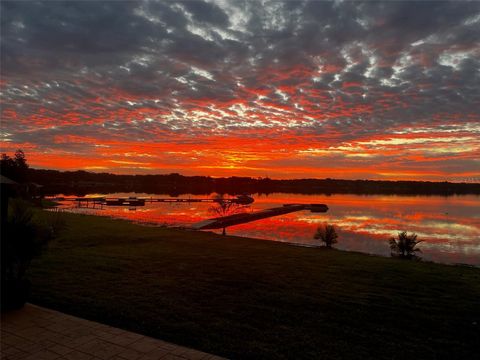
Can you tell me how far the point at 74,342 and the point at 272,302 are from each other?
4.06 meters

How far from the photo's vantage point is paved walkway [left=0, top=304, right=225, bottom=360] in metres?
4.71

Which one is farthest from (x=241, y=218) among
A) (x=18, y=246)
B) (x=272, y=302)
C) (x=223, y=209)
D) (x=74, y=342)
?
(x=74, y=342)

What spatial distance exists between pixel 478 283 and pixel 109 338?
10903mm

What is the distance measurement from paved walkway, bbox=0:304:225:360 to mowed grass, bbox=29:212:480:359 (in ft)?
1.03

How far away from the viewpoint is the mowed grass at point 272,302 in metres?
5.40

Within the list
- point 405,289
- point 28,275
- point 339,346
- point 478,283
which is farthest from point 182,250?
point 478,283

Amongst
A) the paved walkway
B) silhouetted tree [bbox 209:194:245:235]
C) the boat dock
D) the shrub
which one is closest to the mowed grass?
the paved walkway

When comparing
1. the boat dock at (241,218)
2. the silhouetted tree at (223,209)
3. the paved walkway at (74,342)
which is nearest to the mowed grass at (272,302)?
the paved walkway at (74,342)

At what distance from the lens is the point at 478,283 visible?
1025cm

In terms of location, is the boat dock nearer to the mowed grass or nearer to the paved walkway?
the mowed grass

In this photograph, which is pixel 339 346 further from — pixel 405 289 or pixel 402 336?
pixel 405 289

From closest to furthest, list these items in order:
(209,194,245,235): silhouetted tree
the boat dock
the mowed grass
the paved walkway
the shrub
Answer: the paved walkway, the mowed grass, the shrub, the boat dock, (209,194,245,235): silhouetted tree

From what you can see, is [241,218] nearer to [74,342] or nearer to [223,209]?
[223,209]

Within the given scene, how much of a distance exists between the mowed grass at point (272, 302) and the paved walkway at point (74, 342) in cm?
32
